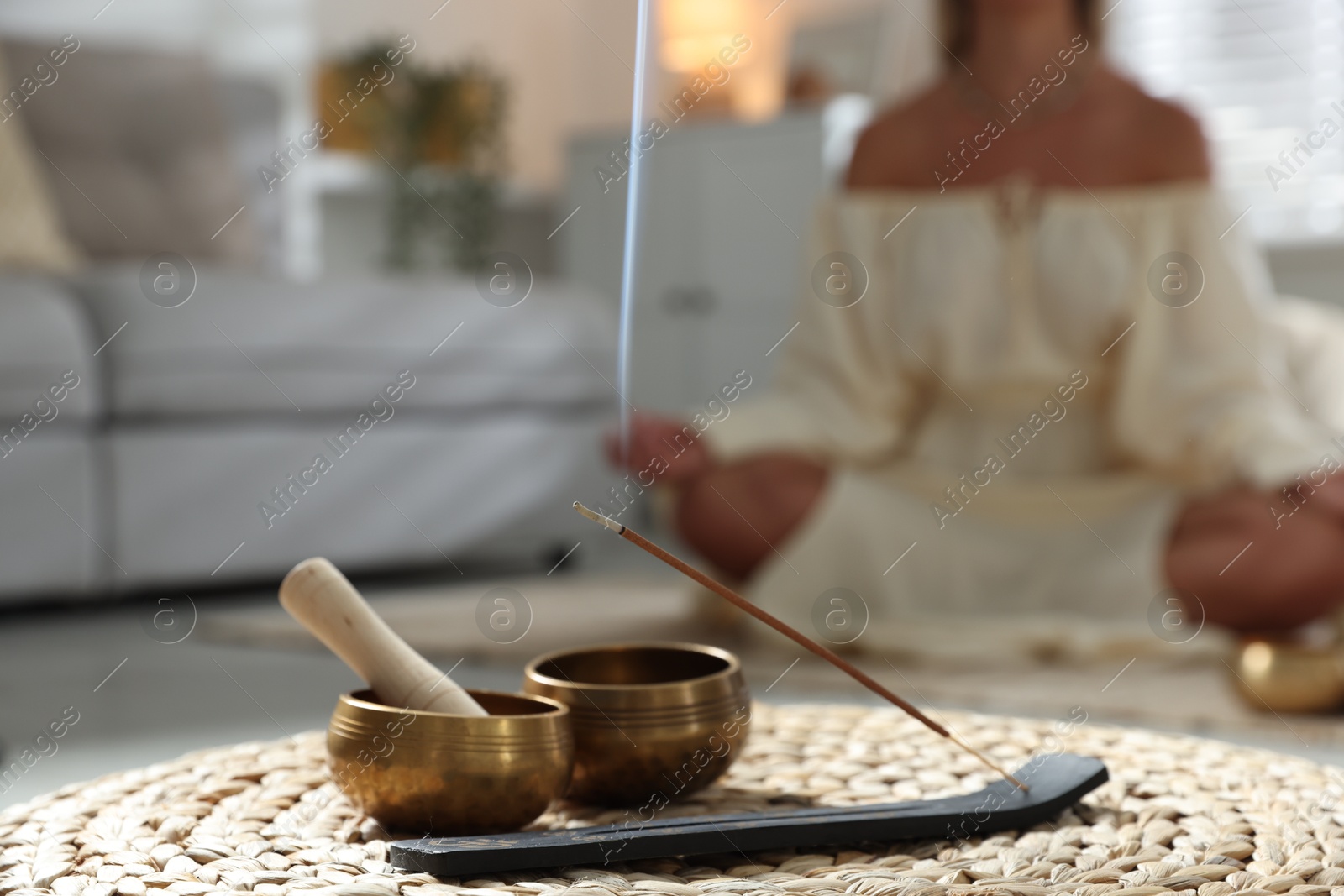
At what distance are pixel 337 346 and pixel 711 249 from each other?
1.51 metres

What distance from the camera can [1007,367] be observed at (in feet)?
6.66

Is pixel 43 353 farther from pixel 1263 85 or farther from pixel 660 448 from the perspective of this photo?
pixel 1263 85

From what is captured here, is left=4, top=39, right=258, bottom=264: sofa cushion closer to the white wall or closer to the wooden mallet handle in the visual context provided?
the white wall

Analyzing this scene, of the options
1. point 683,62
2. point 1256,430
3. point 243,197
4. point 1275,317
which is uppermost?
point 683,62

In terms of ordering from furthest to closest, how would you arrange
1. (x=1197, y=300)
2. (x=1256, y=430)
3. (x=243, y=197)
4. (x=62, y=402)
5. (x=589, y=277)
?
(x=589, y=277) → (x=243, y=197) → (x=62, y=402) → (x=1197, y=300) → (x=1256, y=430)

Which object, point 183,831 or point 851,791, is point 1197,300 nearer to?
point 851,791

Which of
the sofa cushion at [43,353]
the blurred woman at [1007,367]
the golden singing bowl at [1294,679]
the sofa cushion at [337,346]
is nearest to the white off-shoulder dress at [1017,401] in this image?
the blurred woman at [1007,367]

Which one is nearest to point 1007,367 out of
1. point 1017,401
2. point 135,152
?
point 1017,401

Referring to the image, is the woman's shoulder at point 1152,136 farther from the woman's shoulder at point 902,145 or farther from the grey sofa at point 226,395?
the grey sofa at point 226,395

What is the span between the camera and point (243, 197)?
3.39 m

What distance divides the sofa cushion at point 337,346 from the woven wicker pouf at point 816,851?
1.69 metres

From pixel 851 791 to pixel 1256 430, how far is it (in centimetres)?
119

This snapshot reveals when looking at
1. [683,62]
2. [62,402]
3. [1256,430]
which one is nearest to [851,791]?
[1256,430]

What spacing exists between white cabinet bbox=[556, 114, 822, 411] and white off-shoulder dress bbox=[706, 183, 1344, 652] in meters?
1.64
